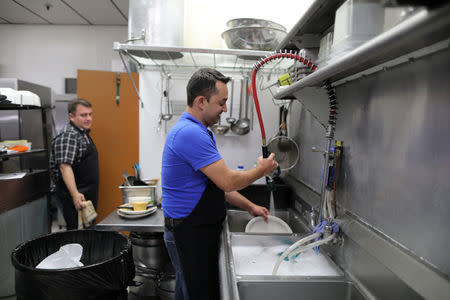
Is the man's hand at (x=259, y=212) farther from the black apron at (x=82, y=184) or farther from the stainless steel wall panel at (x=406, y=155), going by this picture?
the black apron at (x=82, y=184)

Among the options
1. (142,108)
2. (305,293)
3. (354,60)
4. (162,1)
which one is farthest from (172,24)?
(305,293)

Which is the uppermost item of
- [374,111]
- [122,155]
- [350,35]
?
[350,35]

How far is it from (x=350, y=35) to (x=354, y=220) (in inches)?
26.0

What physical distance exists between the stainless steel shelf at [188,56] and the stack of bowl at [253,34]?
0.19 feet

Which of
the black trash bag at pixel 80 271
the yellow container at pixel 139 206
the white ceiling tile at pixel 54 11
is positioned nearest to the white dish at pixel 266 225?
the black trash bag at pixel 80 271

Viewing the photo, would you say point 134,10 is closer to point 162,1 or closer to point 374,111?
point 162,1

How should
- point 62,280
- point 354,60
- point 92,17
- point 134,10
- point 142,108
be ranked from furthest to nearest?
1. point 92,17
2. point 142,108
3. point 134,10
4. point 62,280
5. point 354,60

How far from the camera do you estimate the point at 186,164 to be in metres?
1.33

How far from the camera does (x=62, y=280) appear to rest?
1132 millimetres

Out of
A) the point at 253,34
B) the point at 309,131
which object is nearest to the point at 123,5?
the point at 253,34

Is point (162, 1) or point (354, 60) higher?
point (162, 1)

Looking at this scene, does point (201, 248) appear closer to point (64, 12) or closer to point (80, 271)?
point (80, 271)

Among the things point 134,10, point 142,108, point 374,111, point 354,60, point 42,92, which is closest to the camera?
point 354,60

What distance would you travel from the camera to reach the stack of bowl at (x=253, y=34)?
1.86 metres
